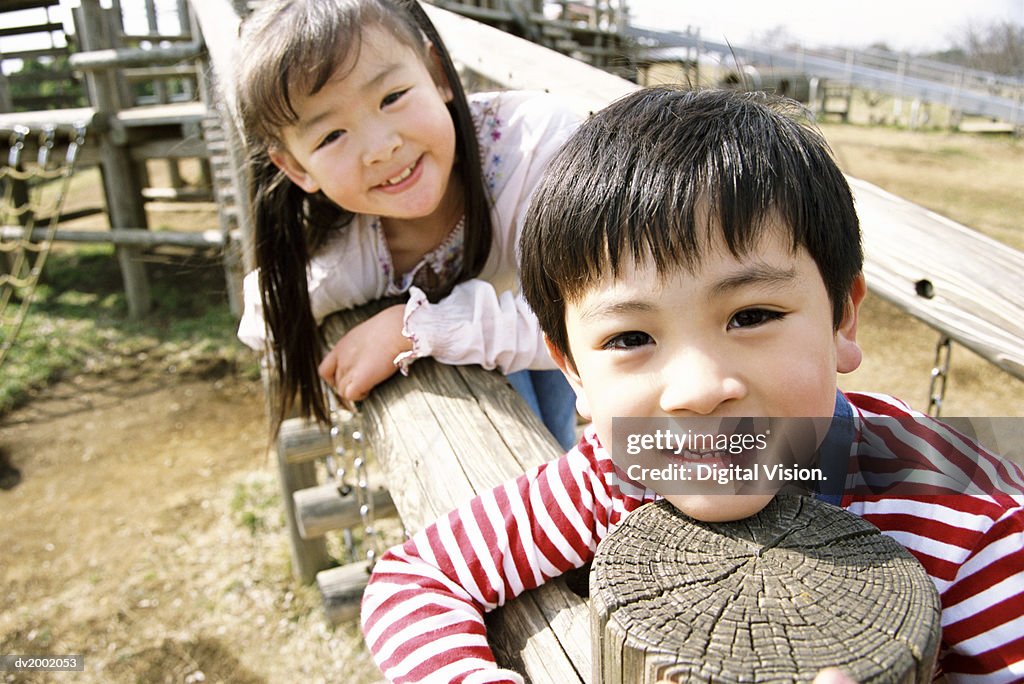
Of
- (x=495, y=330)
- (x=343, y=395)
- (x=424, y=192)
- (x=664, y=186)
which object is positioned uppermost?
(x=664, y=186)

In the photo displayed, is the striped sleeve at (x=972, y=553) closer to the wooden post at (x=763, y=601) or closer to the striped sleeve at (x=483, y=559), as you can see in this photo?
the wooden post at (x=763, y=601)

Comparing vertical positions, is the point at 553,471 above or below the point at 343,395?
above

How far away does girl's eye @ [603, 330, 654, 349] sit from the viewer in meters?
0.76

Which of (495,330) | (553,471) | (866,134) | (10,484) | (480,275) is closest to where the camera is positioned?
(553,471)

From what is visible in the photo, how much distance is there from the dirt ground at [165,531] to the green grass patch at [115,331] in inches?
5.8

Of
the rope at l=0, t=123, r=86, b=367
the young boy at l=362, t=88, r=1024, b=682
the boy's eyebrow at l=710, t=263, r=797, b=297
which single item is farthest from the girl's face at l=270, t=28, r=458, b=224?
the rope at l=0, t=123, r=86, b=367

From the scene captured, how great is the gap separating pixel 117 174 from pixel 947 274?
5.89m

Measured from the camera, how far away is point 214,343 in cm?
534

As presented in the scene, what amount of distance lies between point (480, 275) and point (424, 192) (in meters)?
0.26

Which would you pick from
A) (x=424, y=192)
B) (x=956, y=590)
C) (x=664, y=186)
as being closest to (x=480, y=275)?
(x=424, y=192)

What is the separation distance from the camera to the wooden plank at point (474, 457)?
87cm

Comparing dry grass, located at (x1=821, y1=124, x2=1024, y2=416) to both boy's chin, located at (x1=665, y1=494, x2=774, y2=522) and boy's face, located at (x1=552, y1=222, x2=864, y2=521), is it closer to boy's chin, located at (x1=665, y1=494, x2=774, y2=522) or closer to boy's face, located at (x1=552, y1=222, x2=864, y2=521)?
boy's face, located at (x1=552, y1=222, x2=864, y2=521)

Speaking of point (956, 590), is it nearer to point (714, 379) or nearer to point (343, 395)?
point (714, 379)

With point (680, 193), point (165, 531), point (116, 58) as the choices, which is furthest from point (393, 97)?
point (116, 58)
